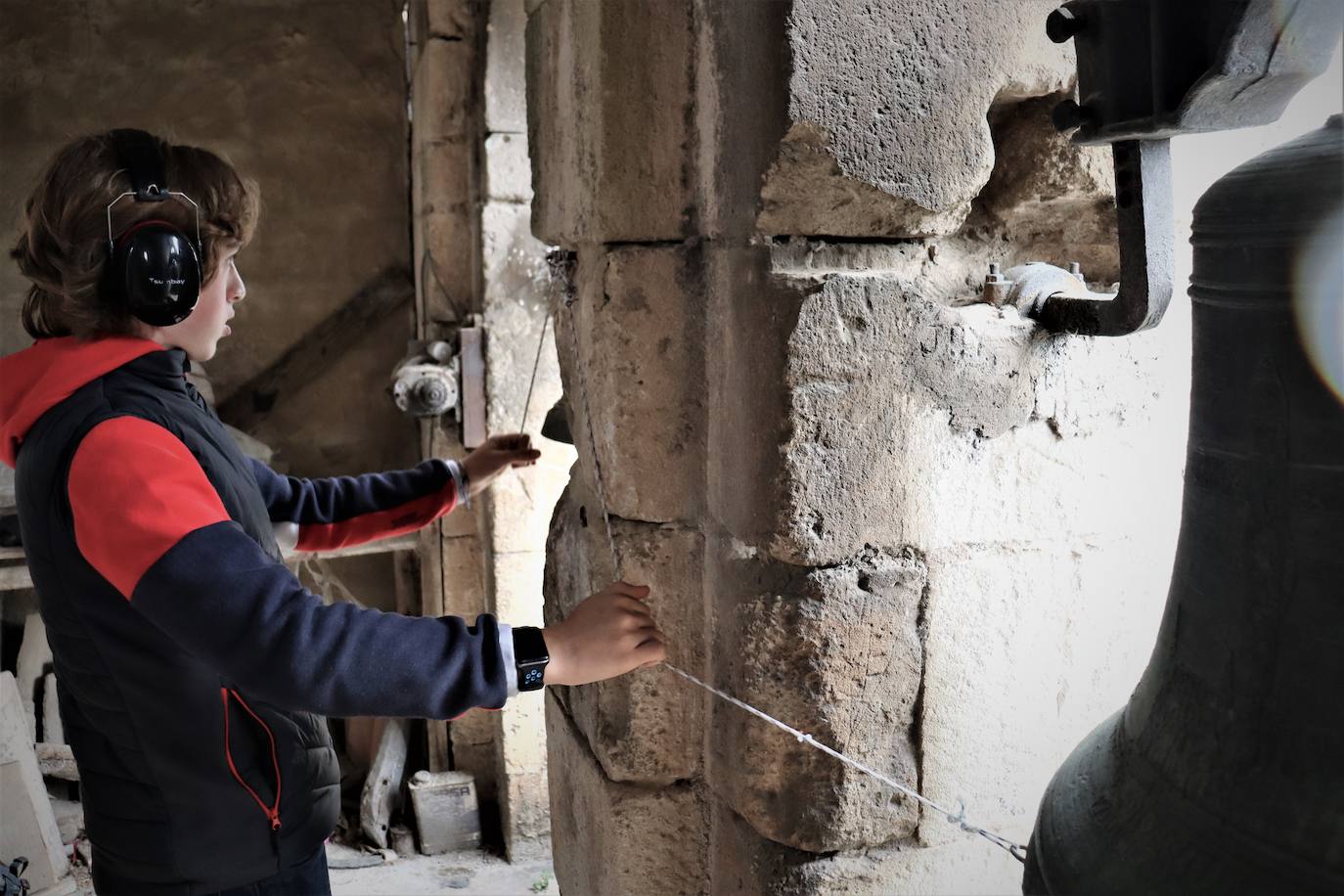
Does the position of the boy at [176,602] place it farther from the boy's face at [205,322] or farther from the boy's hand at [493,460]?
the boy's hand at [493,460]

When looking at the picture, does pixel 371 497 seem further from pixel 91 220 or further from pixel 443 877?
pixel 443 877

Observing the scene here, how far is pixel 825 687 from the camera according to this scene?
5.35 ft

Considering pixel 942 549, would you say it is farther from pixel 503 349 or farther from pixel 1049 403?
pixel 503 349

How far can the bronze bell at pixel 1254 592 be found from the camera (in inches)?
32.6

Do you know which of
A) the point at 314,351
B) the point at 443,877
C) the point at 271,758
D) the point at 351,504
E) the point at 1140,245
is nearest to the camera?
the point at 1140,245

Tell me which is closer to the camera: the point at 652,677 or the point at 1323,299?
the point at 1323,299

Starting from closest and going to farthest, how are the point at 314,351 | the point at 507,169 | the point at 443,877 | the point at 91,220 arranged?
the point at 91,220 < the point at 507,169 < the point at 443,877 < the point at 314,351

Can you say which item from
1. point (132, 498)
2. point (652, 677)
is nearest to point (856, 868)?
point (652, 677)

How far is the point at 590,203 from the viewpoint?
173 centimetres

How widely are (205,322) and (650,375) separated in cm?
68

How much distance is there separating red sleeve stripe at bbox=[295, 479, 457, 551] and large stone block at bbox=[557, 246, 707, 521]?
0.89 metres

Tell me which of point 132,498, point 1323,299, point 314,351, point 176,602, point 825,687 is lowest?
point 825,687

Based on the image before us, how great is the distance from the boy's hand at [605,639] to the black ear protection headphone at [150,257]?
0.70 meters

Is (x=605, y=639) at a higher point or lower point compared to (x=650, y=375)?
lower
